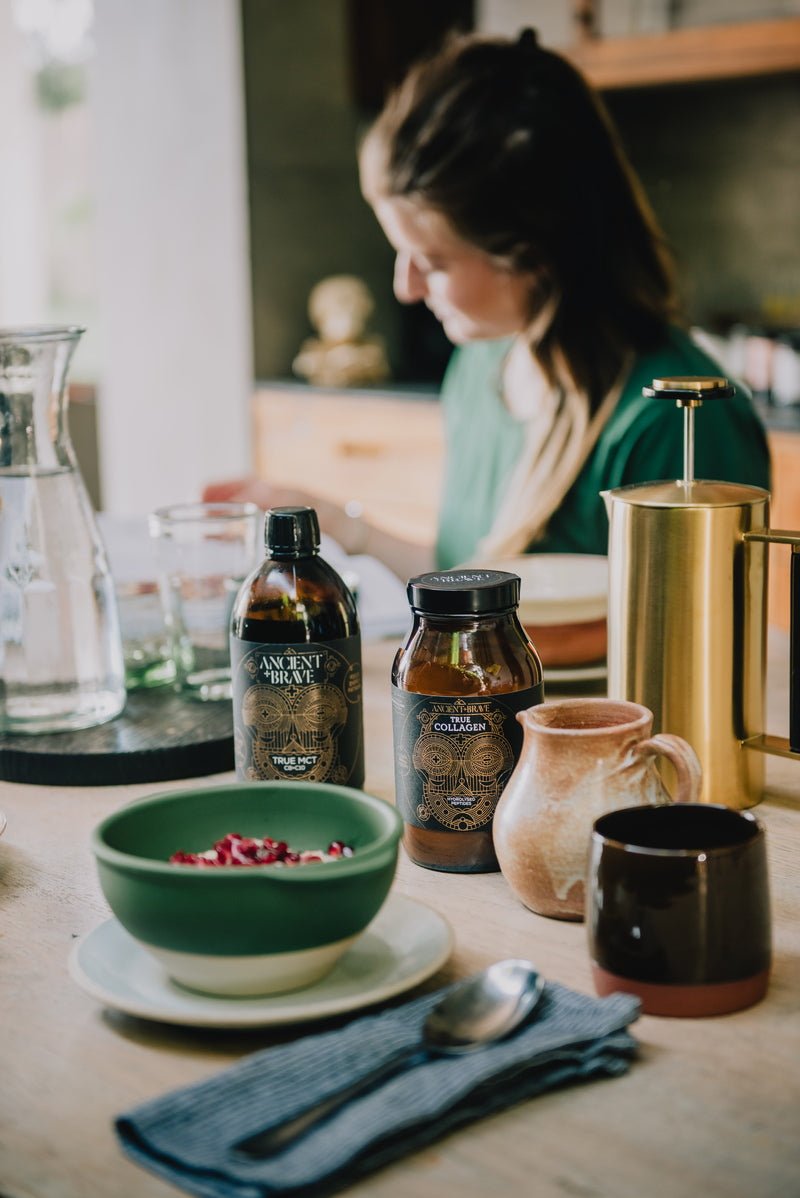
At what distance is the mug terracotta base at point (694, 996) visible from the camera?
0.70 m

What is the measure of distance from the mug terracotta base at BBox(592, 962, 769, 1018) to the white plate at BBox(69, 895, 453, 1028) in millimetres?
103

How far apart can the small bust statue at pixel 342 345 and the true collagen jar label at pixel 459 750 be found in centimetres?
268

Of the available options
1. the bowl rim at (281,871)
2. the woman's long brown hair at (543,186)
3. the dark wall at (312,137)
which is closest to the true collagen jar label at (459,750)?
the bowl rim at (281,871)

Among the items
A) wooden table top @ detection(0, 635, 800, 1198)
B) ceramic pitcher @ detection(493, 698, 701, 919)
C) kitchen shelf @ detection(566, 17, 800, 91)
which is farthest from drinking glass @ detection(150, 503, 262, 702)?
kitchen shelf @ detection(566, 17, 800, 91)

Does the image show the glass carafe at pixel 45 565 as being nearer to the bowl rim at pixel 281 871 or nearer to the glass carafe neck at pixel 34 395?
the glass carafe neck at pixel 34 395

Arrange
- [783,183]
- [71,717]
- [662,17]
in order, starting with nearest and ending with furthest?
[71,717], [662,17], [783,183]

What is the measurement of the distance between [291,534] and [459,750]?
0.19 m

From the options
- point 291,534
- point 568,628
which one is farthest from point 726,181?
point 291,534

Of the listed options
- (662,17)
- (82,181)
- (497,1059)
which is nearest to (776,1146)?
(497,1059)

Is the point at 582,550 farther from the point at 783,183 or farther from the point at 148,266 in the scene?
the point at 148,266

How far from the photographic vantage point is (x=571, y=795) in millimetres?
796

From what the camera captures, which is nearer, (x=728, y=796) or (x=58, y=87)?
(x=728, y=796)

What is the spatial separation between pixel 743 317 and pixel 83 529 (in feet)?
8.36

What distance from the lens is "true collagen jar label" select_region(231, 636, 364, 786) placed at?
0.93 m
